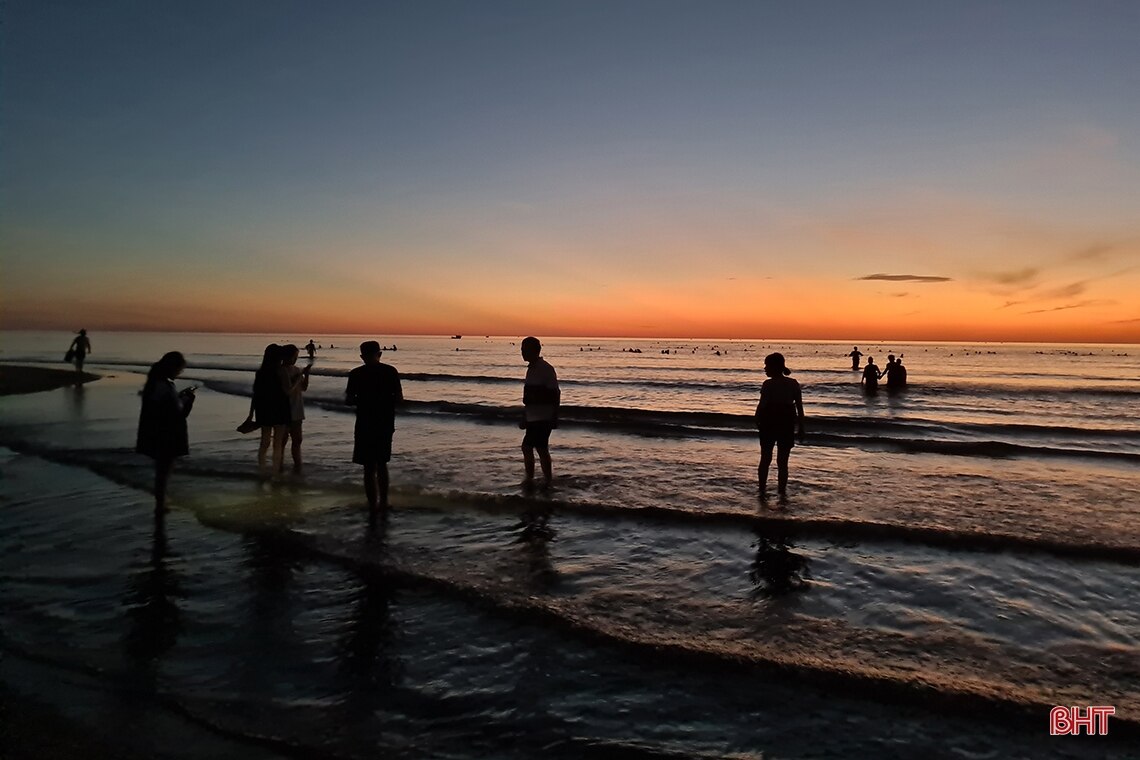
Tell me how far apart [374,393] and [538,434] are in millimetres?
3278

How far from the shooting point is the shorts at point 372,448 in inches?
322

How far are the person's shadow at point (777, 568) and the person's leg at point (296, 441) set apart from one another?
25.9 feet

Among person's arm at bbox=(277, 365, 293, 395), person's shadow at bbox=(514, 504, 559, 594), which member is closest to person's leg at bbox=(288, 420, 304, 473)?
person's arm at bbox=(277, 365, 293, 395)

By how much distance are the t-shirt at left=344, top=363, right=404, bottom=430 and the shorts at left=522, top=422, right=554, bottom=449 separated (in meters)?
2.84

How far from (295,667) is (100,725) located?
1.11 meters

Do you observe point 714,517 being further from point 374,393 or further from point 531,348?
point 374,393

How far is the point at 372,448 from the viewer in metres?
8.26

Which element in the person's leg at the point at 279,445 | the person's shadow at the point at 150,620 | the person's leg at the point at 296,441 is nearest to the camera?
the person's shadow at the point at 150,620

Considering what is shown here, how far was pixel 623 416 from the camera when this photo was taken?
24016 mm

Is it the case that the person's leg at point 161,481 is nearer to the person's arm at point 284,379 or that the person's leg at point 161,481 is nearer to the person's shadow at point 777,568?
the person's arm at point 284,379

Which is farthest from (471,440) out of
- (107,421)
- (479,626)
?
(479,626)

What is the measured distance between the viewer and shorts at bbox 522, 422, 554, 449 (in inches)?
411

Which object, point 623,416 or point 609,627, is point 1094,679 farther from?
point 623,416

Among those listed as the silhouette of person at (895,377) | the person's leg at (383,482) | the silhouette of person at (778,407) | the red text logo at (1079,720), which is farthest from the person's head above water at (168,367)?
the silhouette of person at (895,377)
